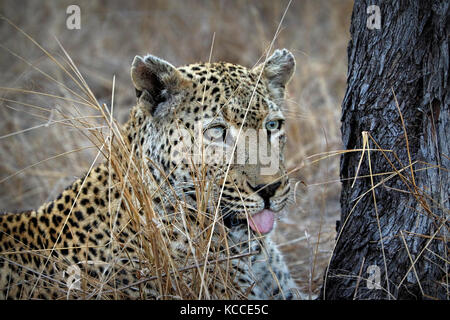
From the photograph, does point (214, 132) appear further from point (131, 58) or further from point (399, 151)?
point (131, 58)

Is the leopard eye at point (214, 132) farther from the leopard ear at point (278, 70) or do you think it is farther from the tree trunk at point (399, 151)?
the tree trunk at point (399, 151)

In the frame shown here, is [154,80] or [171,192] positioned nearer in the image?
[171,192]

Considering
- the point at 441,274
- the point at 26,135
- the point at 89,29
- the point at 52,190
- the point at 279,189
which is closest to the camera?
the point at 441,274

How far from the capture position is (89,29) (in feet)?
34.1

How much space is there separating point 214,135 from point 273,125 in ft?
1.54

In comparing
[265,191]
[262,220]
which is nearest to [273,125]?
Result: [265,191]

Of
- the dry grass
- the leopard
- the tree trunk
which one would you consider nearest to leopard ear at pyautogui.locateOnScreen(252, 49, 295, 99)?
the leopard

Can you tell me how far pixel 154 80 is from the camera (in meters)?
3.66

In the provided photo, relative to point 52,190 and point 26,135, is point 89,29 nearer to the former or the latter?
point 26,135

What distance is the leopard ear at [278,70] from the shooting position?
3.99 m

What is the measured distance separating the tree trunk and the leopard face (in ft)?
1.70

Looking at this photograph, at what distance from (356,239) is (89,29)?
832 centimetres

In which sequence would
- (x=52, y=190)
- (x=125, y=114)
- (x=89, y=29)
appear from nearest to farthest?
(x=52, y=190)
(x=125, y=114)
(x=89, y=29)

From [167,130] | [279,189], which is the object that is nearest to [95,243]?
[167,130]
